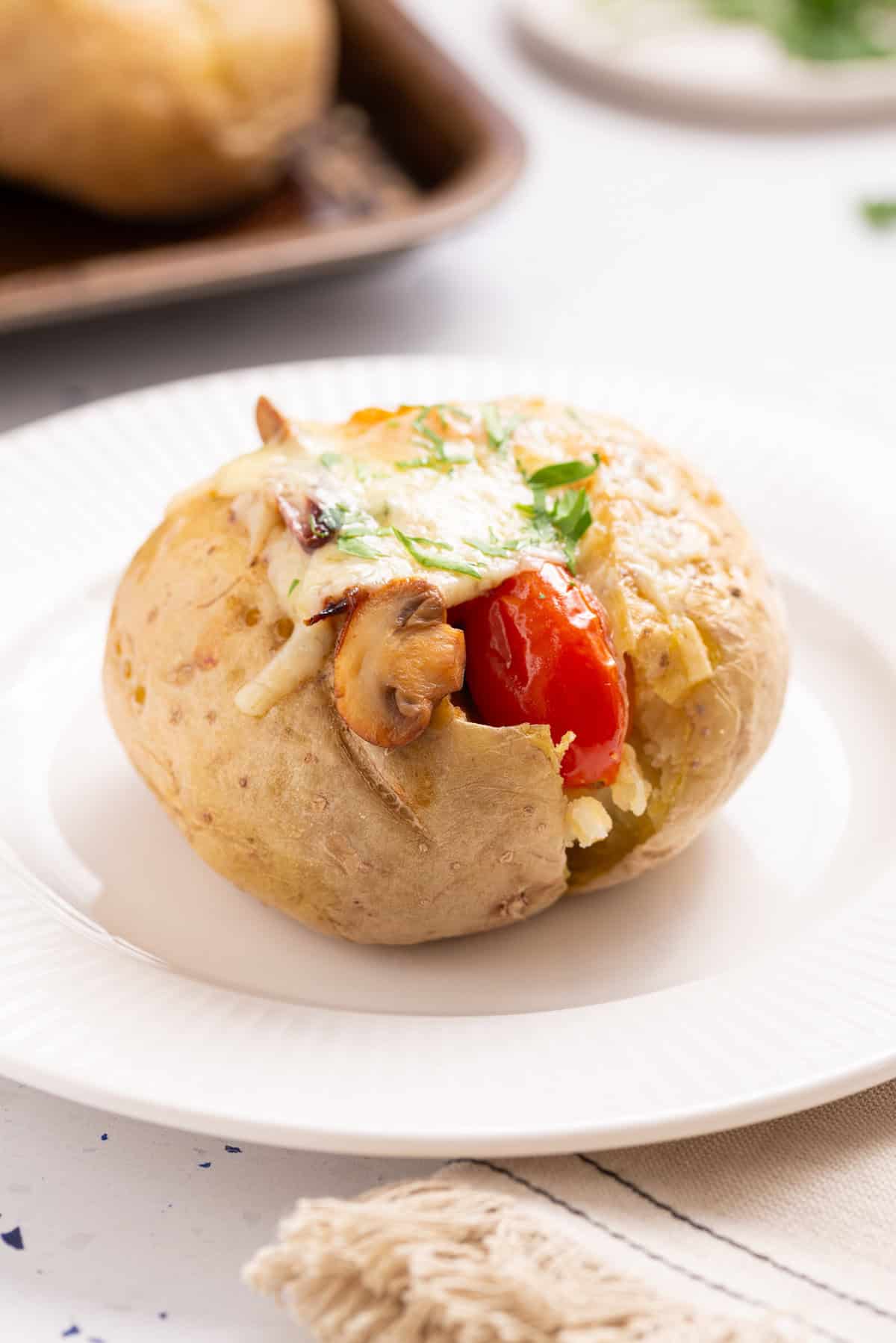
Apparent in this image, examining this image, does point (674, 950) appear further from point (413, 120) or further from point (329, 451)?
point (413, 120)

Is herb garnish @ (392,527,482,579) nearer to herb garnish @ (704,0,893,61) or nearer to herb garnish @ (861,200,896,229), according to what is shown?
herb garnish @ (861,200,896,229)

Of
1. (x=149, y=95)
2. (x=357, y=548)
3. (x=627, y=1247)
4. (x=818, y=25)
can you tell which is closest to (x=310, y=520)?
(x=357, y=548)

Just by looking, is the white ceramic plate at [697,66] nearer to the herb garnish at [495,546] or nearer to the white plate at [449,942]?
the white plate at [449,942]

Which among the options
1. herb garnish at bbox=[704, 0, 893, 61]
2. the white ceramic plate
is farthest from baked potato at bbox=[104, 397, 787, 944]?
herb garnish at bbox=[704, 0, 893, 61]

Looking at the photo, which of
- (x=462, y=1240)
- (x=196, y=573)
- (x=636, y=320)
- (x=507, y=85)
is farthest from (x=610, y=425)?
(x=507, y=85)

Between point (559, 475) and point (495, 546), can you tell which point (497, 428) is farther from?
point (495, 546)
